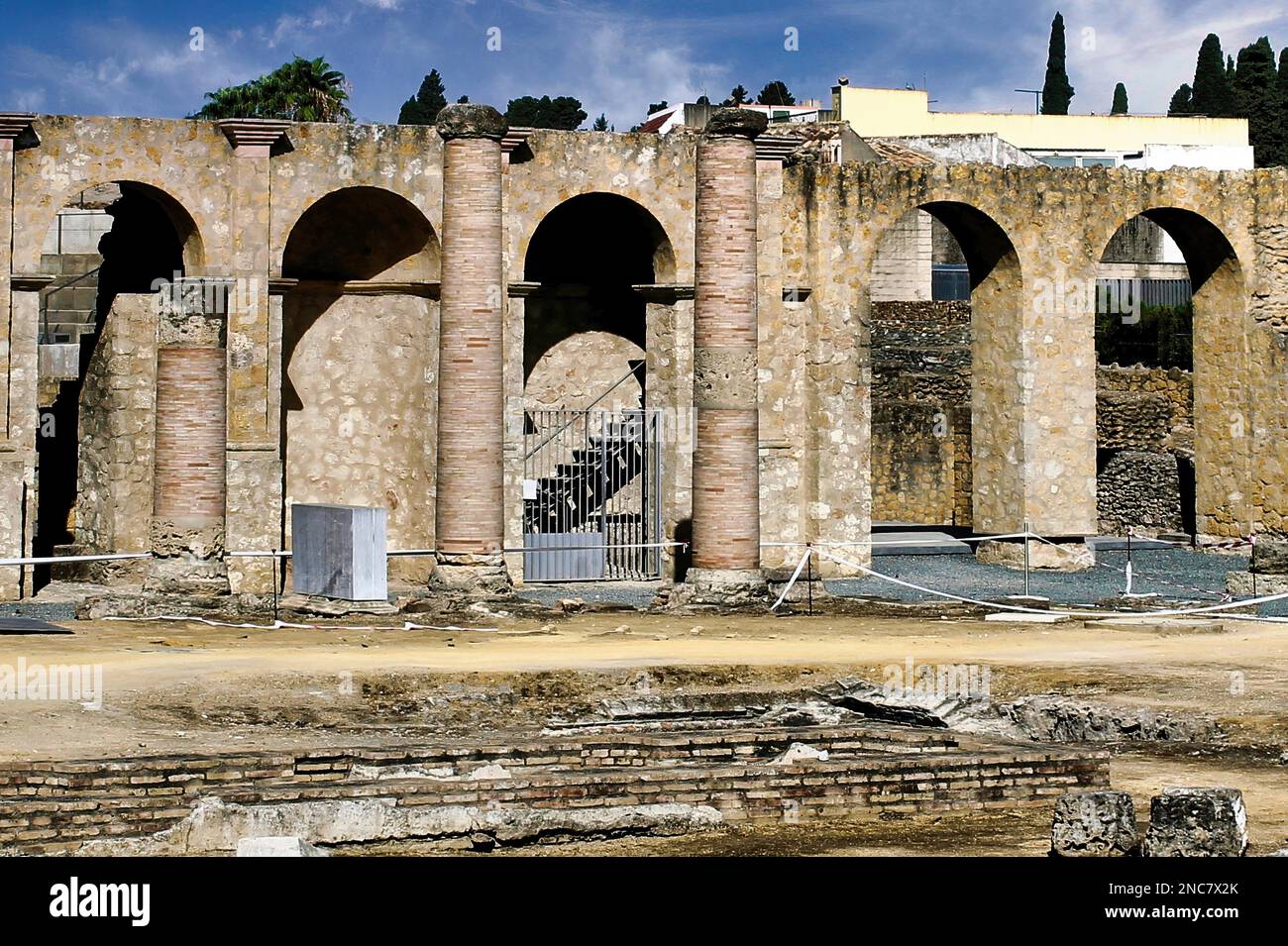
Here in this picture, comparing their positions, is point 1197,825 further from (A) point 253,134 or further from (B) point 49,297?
(B) point 49,297

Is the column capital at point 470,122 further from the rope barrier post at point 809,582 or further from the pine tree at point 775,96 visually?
the pine tree at point 775,96

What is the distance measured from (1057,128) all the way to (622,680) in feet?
170

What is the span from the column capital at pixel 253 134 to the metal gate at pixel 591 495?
15.3 feet

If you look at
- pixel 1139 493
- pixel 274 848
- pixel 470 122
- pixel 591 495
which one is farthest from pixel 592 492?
pixel 274 848

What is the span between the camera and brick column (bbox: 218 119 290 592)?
2202 cm

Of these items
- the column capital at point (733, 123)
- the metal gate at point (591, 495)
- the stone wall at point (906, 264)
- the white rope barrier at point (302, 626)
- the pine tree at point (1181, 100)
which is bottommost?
the white rope barrier at point (302, 626)

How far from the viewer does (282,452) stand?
23656 millimetres

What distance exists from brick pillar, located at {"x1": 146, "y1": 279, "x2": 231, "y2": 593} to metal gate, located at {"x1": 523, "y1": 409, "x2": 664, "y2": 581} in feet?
15.3

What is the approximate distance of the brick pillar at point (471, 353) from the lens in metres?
20.4

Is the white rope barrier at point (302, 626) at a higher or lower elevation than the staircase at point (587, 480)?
lower

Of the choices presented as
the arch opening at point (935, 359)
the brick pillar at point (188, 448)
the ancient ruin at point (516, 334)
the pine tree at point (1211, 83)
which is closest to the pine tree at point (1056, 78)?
the pine tree at point (1211, 83)

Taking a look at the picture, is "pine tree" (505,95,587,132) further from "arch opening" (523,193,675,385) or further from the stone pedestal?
the stone pedestal

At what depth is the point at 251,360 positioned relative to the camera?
22.2m
